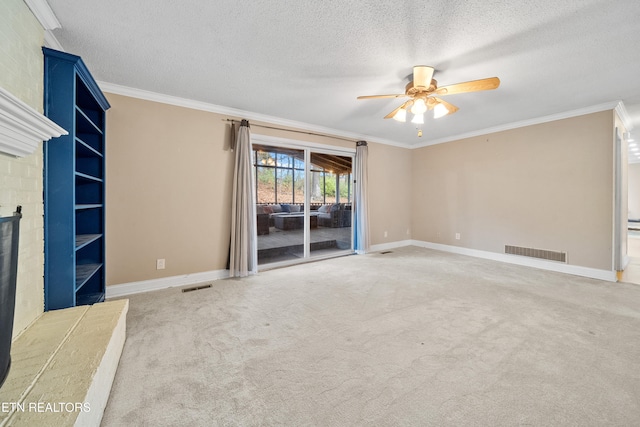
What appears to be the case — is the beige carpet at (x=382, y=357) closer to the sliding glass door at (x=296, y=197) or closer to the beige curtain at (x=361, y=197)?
the sliding glass door at (x=296, y=197)

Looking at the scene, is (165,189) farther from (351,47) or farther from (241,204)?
(351,47)

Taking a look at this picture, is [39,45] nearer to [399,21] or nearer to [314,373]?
[399,21]

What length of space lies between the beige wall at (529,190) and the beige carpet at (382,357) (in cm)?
96

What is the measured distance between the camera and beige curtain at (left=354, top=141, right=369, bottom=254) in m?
4.95

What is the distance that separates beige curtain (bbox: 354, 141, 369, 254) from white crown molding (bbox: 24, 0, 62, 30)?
4152mm

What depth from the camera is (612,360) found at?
5.66 ft

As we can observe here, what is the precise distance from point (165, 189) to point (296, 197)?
198 cm

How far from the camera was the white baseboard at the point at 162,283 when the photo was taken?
2906mm

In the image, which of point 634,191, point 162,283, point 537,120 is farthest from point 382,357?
point 634,191

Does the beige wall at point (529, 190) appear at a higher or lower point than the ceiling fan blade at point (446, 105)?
lower

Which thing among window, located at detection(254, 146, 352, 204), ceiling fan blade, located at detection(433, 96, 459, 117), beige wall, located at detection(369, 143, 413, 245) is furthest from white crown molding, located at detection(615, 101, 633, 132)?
window, located at detection(254, 146, 352, 204)

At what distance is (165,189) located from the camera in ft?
10.5

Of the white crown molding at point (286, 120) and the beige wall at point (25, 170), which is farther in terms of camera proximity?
the white crown molding at point (286, 120)

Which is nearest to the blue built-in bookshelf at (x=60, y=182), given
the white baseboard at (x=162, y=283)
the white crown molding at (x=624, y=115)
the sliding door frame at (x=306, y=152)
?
the white baseboard at (x=162, y=283)
